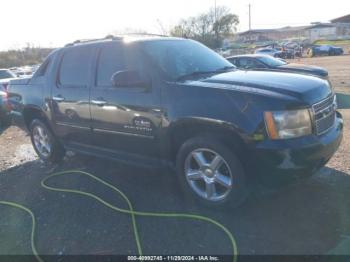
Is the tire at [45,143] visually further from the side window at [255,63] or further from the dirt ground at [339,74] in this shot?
the dirt ground at [339,74]

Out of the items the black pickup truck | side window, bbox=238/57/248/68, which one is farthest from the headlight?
side window, bbox=238/57/248/68

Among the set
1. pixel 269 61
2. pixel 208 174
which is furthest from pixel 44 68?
pixel 269 61

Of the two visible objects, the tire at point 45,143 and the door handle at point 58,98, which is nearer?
the door handle at point 58,98

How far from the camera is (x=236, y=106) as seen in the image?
3.32 metres

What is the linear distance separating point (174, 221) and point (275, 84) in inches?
69.2

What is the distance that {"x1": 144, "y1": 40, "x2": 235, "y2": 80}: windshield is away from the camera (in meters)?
4.10

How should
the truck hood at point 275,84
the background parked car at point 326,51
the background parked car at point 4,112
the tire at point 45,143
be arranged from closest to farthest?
the truck hood at point 275,84, the tire at point 45,143, the background parked car at point 4,112, the background parked car at point 326,51

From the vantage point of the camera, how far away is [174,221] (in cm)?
368

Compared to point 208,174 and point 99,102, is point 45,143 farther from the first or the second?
point 208,174

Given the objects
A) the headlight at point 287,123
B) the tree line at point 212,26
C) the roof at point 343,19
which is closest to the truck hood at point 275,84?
→ the headlight at point 287,123

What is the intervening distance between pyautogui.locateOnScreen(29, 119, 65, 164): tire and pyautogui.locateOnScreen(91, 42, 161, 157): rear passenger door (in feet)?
4.20

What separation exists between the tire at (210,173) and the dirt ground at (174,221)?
0.51 feet

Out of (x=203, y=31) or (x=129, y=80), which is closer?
(x=129, y=80)

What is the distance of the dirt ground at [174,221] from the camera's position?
10.5 feet
